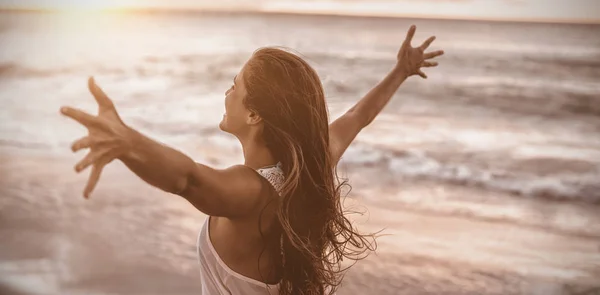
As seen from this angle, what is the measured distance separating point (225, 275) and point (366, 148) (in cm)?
253

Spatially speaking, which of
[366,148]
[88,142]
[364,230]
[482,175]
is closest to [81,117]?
[88,142]

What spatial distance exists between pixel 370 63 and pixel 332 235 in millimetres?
3172

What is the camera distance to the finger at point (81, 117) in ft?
3.17

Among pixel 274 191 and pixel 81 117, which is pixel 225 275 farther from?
pixel 81 117

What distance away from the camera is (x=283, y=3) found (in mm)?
4441

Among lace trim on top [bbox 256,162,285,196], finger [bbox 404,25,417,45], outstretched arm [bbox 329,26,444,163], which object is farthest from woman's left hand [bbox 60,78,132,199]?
finger [bbox 404,25,417,45]

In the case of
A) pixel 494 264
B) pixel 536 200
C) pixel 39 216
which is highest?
pixel 536 200

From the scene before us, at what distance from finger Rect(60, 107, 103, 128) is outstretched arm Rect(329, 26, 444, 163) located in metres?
0.68

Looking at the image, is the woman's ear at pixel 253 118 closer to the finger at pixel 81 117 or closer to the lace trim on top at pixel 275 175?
the lace trim on top at pixel 275 175

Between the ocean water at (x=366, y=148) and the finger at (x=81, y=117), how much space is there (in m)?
2.12

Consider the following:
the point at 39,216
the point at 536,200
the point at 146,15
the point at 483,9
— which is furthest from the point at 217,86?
the point at 536,200

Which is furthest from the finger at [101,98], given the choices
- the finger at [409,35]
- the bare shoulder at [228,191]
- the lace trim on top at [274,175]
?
the finger at [409,35]

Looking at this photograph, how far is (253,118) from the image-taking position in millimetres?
1342

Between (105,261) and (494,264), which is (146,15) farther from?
(494,264)
